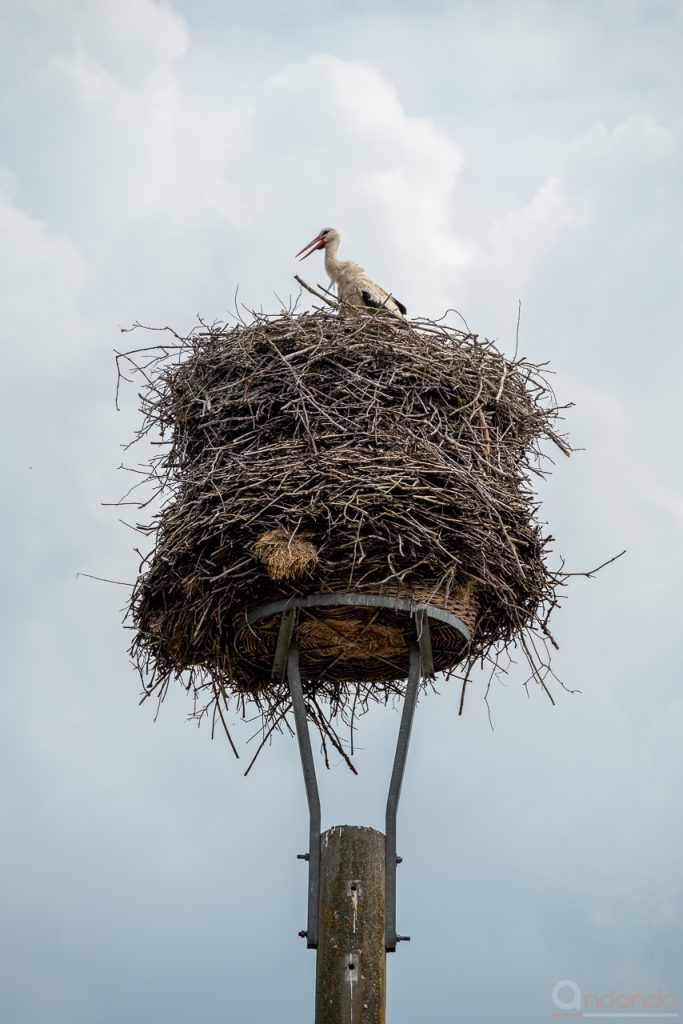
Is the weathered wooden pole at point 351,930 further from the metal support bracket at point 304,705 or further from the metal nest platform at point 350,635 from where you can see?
the metal nest platform at point 350,635

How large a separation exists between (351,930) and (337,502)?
6.88ft

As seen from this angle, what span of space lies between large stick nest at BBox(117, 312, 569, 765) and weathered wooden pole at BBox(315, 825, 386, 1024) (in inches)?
53.3

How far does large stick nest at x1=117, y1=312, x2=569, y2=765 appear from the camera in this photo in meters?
7.57

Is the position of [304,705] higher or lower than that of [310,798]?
higher

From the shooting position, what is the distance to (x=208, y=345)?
9.00 m

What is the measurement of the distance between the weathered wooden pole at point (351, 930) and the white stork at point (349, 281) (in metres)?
4.39

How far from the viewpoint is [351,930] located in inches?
253

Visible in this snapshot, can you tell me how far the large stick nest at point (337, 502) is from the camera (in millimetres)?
7574

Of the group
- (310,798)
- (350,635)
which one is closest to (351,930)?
(310,798)

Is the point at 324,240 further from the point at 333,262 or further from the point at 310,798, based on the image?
the point at 310,798

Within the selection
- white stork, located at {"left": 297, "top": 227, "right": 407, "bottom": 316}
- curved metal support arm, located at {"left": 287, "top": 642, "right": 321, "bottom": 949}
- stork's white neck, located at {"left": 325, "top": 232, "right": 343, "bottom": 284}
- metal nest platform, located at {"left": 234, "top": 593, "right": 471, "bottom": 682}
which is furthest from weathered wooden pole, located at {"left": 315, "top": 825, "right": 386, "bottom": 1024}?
stork's white neck, located at {"left": 325, "top": 232, "right": 343, "bottom": 284}

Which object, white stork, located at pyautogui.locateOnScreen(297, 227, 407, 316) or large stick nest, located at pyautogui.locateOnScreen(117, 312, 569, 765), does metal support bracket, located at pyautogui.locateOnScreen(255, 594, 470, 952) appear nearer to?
large stick nest, located at pyautogui.locateOnScreen(117, 312, 569, 765)

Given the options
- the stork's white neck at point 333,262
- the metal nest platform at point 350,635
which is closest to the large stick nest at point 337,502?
the metal nest platform at point 350,635

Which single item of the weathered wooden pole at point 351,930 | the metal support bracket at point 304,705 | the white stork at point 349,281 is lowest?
the weathered wooden pole at point 351,930
